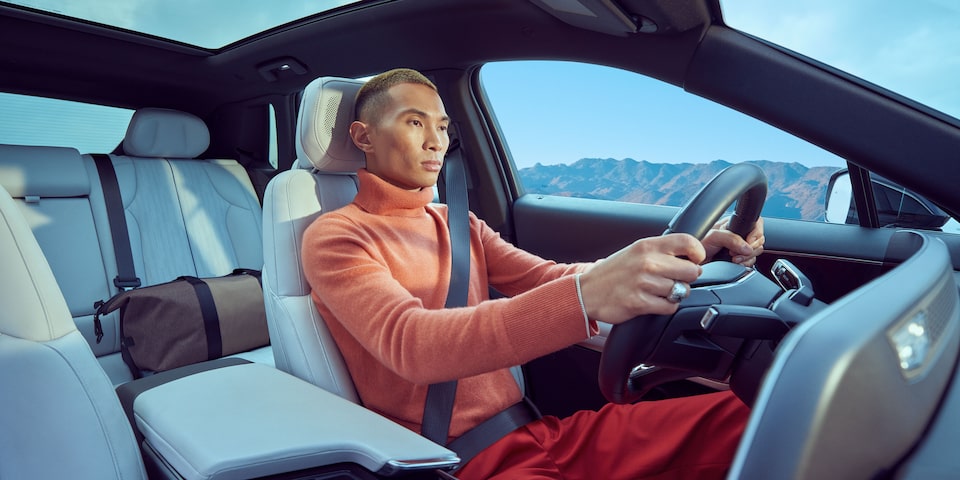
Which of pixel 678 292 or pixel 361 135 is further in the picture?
pixel 361 135

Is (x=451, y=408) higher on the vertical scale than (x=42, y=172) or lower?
lower

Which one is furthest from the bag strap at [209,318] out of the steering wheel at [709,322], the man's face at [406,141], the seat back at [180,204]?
the steering wheel at [709,322]

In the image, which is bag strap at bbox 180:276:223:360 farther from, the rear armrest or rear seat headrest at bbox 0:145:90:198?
the rear armrest

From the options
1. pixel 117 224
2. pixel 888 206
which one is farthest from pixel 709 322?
pixel 117 224

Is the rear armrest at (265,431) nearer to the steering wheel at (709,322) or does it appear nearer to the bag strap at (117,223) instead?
the steering wheel at (709,322)

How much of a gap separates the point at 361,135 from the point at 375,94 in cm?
10

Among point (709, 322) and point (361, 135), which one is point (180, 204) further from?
point (709, 322)

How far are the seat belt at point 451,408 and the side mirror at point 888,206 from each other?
992mm

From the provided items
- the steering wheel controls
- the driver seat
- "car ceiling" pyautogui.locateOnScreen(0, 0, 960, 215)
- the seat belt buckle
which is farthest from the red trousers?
the seat belt buckle

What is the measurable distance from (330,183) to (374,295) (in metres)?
0.49

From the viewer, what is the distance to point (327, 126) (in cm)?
138

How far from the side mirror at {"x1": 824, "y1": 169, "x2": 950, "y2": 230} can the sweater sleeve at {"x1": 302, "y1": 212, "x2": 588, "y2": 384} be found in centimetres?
101

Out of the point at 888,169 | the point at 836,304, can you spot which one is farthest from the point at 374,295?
the point at 888,169

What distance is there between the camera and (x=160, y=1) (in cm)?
247
